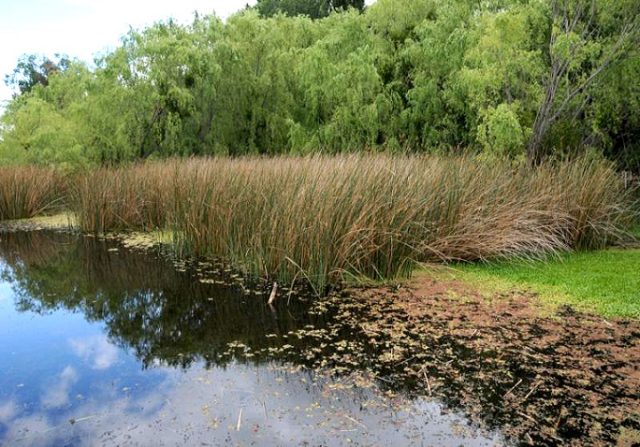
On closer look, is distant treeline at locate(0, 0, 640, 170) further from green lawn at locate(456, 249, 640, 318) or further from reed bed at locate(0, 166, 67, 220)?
green lawn at locate(456, 249, 640, 318)

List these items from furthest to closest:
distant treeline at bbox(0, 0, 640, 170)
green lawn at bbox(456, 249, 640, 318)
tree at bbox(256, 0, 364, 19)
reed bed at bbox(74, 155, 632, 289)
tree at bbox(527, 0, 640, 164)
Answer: tree at bbox(256, 0, 364, 19) → distant treeline at bbox(0, 0, 640, 170) → tree at bbox(527, 0, 640, 164) → reed bed at bbox(74, 155, 632, 289) → green lawn at bbox(456, 249, 640, 318)

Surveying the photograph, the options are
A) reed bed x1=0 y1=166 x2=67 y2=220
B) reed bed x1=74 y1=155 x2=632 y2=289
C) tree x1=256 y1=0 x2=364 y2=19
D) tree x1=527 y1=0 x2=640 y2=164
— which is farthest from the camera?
tree x1=256 y1=0 x2=364 y2=19

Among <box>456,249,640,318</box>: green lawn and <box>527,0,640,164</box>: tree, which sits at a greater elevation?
<box>527,0,640,164</box>: tree

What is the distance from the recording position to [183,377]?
3723 mm

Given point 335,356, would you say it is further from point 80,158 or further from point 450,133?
point 80,158

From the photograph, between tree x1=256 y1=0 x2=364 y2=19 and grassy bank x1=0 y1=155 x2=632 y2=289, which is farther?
tree x1=256 y1=0 x2=364 y2=19

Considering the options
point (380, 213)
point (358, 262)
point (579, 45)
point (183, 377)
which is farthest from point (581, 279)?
point (579, 45)

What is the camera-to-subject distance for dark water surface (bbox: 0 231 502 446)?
2994mm

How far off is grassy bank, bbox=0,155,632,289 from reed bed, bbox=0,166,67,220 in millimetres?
4922

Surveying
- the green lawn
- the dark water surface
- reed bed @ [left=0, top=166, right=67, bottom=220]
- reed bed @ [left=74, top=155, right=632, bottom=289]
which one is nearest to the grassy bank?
reed bed @ [left=74, top=155, right=632, bottom=289]

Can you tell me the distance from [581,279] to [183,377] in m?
4.07

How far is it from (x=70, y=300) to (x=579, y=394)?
4761mm

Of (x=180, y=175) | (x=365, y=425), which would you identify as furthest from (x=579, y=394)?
(x=180, y=175)

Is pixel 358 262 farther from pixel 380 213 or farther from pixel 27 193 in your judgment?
pixel 27 193
